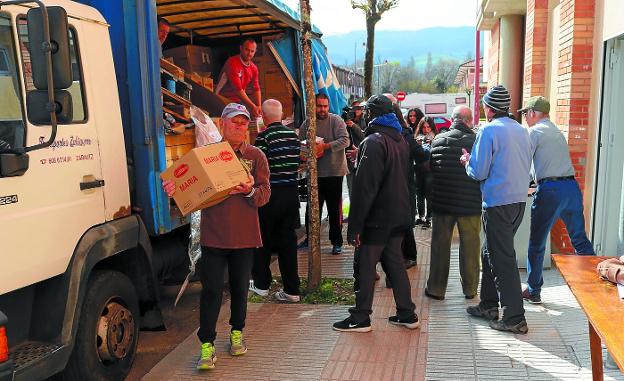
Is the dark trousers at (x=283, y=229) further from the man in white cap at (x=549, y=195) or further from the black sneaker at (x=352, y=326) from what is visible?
the man in white cap at (x=549, y=195)

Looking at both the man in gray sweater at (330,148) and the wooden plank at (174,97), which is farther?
the man in gray sweater at (330,148)

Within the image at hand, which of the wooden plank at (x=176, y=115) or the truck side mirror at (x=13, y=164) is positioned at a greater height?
the wooden plank at (x=176, y=115)

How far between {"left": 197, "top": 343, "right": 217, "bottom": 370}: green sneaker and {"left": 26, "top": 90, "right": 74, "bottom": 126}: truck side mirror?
196cm

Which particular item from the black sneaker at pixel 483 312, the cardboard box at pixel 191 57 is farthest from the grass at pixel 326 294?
the cardboard box at pixel 191 57

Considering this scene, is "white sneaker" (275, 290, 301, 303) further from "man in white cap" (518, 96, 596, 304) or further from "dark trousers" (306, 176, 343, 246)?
"man in white cap" (518, 96, 596, 304)

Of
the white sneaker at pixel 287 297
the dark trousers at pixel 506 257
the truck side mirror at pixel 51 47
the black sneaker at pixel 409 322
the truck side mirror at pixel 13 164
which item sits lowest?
the white sneaker at pixel 287 297

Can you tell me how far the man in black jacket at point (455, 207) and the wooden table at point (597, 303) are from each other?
1.66 metres

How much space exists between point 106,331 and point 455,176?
3172 millimetres

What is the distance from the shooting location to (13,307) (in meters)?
3.00

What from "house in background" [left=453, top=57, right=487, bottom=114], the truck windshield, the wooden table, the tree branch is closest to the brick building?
the wooden table

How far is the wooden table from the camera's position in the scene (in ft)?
7.91

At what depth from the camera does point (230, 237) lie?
12.9 feet

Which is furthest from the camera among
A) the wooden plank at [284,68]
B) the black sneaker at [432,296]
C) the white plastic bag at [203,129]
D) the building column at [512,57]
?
the building column at [512,57]

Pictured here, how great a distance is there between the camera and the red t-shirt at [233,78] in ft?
24.0
